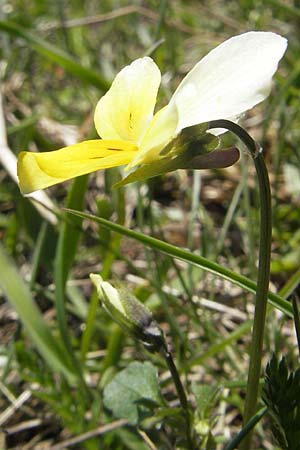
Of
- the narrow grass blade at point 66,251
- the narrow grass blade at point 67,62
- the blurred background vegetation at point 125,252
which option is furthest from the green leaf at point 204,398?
the narrow grass blade at point 67,62

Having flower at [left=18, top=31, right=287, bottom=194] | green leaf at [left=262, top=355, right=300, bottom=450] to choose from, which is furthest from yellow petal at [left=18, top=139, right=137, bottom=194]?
green leaf at [left=262, top=355, right=300, bottom=450]

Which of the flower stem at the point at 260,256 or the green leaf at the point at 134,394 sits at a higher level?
the flower stem at the point at 260,256

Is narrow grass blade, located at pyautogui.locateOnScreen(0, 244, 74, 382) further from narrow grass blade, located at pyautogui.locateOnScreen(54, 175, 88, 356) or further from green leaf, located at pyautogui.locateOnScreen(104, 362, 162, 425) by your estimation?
green leaf, located at pyautogui.locateOnScreen(104, 362, 162, 425)

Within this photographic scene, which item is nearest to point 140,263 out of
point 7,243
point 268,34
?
point 7,243

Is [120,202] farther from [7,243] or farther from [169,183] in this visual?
[169,183]

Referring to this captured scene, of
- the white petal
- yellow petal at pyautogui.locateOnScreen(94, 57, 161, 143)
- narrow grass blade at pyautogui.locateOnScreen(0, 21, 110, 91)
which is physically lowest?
→ narrow grass blade at pyautogui.locateOnScreen(0, 21, 110, 91)

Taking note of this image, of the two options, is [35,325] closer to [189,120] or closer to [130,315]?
[130,315]

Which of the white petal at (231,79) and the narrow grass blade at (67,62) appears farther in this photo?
the narrow grass blade at (67,62)

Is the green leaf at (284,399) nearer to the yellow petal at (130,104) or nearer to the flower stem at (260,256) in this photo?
the flower stem at (260,256)
